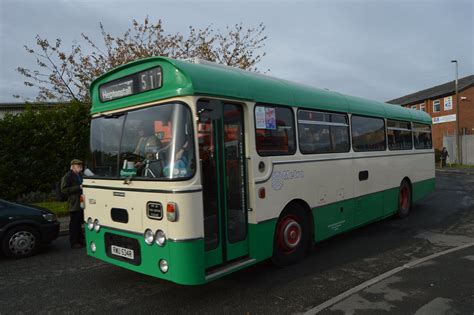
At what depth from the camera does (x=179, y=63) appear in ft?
14.2

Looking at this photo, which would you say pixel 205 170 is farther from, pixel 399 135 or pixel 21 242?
pixel 399 135

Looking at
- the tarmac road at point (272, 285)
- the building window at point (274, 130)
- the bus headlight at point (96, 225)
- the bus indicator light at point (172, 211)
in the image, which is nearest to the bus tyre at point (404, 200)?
the tarmac road at point (272, 285)

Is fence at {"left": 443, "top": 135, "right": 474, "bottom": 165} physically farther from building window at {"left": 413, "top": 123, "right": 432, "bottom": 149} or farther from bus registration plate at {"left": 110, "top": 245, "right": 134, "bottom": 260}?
bus registration plate at {"left": 110, "top": 245, "right": 134, "bottom": 260}

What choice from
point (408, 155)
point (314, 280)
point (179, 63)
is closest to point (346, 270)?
point (314, 280)

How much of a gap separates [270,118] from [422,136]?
7287 mm

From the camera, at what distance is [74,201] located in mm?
7461

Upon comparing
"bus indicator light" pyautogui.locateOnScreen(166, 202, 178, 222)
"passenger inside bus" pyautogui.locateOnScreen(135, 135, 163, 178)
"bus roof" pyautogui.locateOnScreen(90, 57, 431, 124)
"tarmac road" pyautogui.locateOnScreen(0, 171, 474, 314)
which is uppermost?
"bus roof" pyautogui.locateOnScreen(90, 57, 431, 124)

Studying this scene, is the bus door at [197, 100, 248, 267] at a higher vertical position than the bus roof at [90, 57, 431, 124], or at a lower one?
lower

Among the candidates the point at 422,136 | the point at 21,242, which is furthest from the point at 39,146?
the point at 422,136

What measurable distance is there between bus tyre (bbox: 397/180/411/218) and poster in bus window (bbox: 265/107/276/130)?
5.42m

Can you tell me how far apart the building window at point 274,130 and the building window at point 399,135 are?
4078mm

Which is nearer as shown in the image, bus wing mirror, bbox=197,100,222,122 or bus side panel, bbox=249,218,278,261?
bus wing mirror, bbox=197,100,222,122

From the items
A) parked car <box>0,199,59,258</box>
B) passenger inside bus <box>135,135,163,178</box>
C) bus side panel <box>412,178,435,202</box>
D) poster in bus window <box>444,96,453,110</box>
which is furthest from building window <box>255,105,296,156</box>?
poster in bus window <box>444,96,453,110</box>

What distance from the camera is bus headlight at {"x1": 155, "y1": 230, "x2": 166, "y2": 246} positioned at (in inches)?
163
